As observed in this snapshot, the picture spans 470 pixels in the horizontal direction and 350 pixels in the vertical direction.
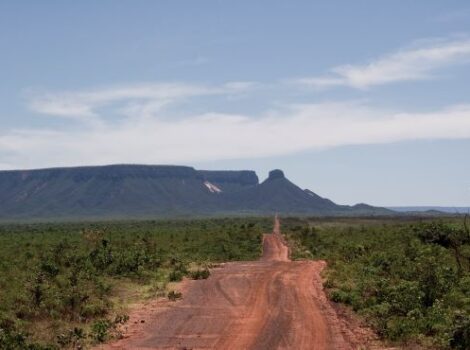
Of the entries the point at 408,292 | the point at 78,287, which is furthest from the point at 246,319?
the point at 78,287

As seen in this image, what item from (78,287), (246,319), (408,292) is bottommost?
(246,319)

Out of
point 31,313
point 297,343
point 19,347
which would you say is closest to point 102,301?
point 31,313

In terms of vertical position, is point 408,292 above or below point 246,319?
above

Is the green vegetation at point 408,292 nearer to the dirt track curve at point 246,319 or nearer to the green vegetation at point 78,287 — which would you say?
the dirt track curve at point 246,319

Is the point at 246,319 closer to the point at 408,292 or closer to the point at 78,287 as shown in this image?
the point at 408,292

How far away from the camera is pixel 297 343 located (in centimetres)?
1588

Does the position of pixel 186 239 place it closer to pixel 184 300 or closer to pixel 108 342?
pixel 184 300

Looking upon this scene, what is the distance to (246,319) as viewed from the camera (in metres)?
19.2

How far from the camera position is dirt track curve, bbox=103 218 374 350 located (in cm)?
1609

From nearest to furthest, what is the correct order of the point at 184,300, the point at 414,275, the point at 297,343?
the point at 297,343 < the point at 184,300 < the point at 414,275

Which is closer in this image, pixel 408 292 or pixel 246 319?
pixel 246 319

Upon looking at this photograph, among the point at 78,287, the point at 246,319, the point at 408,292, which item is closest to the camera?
the point at 246,319

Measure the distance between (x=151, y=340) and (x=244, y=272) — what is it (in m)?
16.6

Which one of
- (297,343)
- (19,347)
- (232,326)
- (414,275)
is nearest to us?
(19,347)
